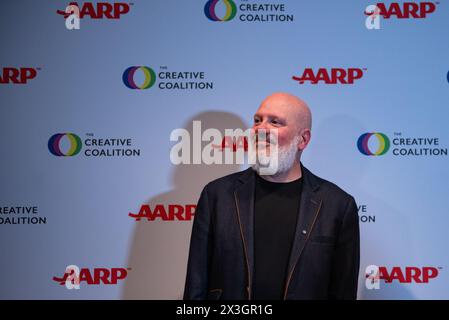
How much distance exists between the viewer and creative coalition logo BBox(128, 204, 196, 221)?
3.49 m

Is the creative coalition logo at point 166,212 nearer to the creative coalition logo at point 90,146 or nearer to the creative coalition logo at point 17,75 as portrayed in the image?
the creative coalition logo at point 90,146

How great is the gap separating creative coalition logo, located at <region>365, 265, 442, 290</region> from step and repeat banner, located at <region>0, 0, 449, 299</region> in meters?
0.01

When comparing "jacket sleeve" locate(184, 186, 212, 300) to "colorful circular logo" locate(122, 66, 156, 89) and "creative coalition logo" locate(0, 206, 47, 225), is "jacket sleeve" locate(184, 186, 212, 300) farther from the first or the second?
"creative coalition logo" locate(0, 206, 47, 225)

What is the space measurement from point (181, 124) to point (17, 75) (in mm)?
1129

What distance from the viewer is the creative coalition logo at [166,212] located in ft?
11.5

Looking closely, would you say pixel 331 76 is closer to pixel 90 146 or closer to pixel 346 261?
pixel 346 261

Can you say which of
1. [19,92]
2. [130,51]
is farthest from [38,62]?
[130,51]

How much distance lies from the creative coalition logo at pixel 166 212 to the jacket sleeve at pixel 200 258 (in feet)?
2.14

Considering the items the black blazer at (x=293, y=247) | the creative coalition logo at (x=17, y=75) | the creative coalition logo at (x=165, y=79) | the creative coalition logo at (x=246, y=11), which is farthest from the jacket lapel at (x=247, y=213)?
the creative coalition logo at (x=17, y=75)

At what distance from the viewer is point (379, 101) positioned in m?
3.50

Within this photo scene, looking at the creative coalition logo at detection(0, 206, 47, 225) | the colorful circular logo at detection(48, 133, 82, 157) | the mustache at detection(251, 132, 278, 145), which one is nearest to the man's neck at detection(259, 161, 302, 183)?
the mustache at detection(251, 132, 278, 145)

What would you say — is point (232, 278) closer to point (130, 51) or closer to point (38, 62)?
point (130, 51)
